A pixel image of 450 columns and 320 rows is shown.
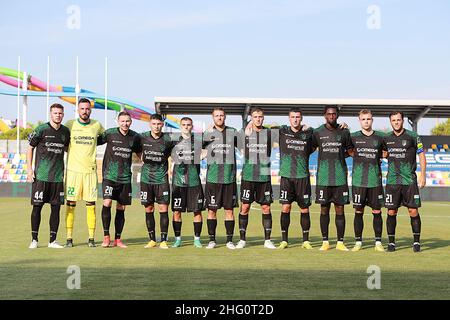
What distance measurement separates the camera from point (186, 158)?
36.8 feet

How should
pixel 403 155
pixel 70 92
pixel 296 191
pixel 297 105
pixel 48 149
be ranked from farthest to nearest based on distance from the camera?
pixel 70 92 → pixel 297 105 → pixel 296 191 → pixel 48 149 → pixel 403 155

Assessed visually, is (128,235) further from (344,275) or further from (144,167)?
(344,275)

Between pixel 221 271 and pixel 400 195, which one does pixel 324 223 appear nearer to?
pixel 400 195

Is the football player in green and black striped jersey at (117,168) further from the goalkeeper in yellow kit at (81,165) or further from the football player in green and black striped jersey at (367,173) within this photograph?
the football player in green and black striped jersey at (367,173)

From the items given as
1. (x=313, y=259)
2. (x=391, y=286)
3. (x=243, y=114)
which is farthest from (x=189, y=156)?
(x=243, y=114)

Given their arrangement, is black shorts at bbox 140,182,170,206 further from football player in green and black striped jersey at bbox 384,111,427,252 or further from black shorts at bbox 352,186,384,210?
football player in green and black striped jersey at bbox 384,111,427,252

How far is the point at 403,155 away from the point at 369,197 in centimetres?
85

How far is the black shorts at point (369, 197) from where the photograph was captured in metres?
10.9

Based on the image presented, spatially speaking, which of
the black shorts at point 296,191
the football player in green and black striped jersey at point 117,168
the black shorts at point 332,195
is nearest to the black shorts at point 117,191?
the football player in green and black striped jersey at point 117,168

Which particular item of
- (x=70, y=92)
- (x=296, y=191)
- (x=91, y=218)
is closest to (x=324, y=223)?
(x=296, y=191)

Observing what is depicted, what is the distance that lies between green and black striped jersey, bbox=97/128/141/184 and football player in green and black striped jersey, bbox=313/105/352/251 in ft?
9.89

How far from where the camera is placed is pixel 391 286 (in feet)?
23.5

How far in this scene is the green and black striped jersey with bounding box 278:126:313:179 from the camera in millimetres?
11016

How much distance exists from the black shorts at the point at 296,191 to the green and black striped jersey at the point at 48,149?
141 inches
